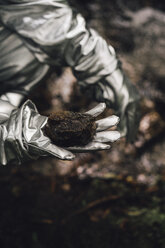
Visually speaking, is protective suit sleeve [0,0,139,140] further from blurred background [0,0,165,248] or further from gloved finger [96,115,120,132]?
blurred background [0,0,165,248]

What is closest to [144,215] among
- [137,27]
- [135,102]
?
[135,102]

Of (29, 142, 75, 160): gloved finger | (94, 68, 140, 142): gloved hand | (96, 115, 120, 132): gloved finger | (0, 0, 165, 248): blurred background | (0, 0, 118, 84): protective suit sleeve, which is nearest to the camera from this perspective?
(29, 142, 75, 160): gloved finger

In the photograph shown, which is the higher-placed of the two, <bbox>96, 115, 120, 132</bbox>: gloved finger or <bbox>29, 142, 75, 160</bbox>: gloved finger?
<bbox>29, 142, 75, 160</bbox>: gloved finger

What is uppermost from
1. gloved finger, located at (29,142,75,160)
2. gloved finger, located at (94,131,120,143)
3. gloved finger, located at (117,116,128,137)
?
gloved finger, located at (29,142,75,160)

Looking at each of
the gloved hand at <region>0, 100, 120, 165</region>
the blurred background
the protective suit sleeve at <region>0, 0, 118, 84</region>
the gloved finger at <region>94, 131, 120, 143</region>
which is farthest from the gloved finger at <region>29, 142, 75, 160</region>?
the blurred background

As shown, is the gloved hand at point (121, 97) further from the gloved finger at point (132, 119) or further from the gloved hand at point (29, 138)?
the gloved hand at point (29, 138)

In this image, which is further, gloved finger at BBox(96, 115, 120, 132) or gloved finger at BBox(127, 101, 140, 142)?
gloved finger at BBox(127, 101, 140, 142)

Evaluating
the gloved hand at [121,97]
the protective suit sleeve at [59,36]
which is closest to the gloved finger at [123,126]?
the gloved hand at [121,97]
